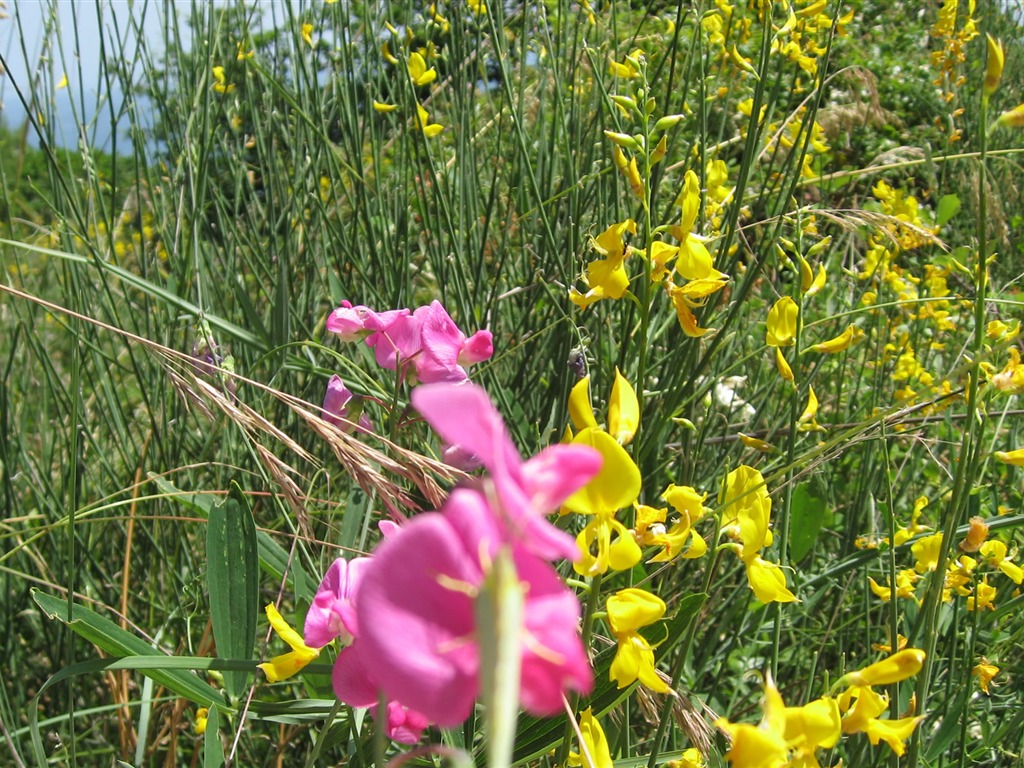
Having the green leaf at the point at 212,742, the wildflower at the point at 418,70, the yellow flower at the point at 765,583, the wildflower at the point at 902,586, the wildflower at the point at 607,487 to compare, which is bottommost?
the wildflower at the point at 902,586

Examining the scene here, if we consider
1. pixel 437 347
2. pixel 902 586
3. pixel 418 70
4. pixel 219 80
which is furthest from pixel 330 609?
pixel 219 80

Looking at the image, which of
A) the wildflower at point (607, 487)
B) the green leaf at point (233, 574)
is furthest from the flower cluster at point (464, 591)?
the green leaf at point (233, 574)

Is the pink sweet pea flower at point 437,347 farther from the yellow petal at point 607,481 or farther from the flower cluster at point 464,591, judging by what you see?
the flower cluster at point 464,591

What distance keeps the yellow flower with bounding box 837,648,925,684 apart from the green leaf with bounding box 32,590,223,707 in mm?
426

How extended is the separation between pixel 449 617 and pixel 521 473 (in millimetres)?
41

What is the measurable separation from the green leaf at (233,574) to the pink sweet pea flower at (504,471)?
0.49 meters

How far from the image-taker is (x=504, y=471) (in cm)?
23

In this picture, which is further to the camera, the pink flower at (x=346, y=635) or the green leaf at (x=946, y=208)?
the green leaf at (x=946, y=208)

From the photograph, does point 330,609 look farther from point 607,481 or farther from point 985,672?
point 985,672

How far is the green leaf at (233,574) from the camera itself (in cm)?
69

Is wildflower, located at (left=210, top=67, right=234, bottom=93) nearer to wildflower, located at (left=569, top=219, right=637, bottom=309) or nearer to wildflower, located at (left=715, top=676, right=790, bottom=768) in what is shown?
wildflower, located at (left=569, top=219, right=637, bottom=309)

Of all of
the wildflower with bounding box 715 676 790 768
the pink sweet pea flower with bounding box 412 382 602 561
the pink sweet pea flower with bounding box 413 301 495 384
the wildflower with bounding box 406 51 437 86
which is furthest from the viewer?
the wildflower with bounding box 406 51 437 86

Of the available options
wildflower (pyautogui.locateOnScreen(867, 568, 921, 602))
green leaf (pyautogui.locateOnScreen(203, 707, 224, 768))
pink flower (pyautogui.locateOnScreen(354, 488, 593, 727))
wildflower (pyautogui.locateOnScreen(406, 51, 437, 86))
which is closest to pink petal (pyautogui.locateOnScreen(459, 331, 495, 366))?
green leaf (pyautogui.locateOnScreen(203, 707, 224, 768))

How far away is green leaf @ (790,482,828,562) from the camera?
1.03 metres
